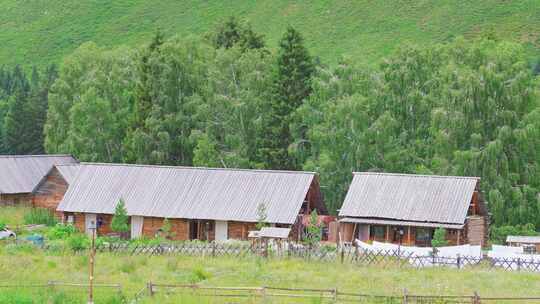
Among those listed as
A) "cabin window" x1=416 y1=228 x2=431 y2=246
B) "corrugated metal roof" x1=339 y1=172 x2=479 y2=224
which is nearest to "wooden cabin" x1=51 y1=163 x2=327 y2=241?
"corrugated metal roof" x1=339 y1=172 x2=479 y2=224

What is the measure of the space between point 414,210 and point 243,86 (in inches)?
1050

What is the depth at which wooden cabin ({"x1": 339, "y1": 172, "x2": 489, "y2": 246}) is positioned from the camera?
2292 inches

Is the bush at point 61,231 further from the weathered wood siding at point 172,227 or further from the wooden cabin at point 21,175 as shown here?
the wooden cabin at point 21,175

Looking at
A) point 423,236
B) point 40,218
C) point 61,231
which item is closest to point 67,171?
point 40,218

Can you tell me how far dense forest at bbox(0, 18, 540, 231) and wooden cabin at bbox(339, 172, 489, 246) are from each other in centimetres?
725

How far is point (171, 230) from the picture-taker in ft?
204

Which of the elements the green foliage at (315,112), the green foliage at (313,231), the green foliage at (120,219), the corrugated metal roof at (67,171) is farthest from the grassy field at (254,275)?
the corrugated metal roof at (67,171)

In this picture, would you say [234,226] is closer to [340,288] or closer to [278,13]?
[340,288]

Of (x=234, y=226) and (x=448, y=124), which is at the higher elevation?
(x=448, y=124)

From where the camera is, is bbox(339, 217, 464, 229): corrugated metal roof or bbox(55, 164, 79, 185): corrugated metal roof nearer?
bbox(339, 217, 464, 229): corrugated metal roof

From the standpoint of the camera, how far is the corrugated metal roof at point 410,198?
5831 cm

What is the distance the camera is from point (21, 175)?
254 ft

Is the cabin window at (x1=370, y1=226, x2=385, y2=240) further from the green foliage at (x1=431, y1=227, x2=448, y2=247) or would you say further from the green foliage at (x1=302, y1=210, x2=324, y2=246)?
the green foliage at (x1=431, y1=227, x2=448, y2=247)

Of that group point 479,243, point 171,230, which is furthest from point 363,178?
point 171,230
